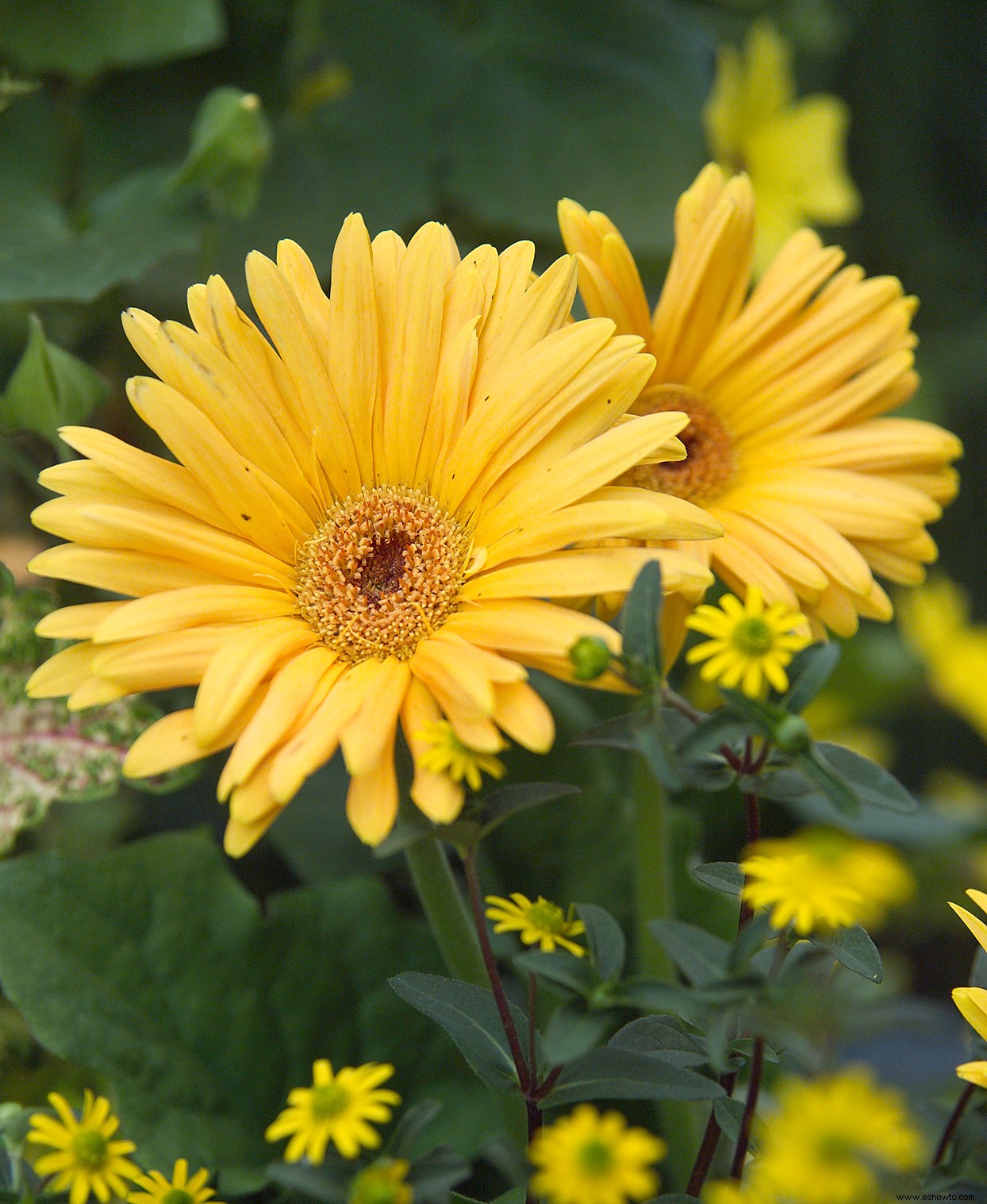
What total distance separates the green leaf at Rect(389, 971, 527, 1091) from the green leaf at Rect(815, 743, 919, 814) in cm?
11

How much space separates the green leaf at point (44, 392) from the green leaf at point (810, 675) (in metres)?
0.35

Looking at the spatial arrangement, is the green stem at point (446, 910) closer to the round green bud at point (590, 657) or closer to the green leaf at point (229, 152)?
the round green bud at point (590, 657)

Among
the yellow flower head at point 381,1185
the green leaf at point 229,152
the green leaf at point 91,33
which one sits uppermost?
the green leaf at point 91,33

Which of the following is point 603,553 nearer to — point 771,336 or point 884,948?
point 771,336

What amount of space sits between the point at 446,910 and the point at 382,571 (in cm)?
13

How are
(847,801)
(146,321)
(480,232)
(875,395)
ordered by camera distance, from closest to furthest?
(847,801), (146,321), (875,395), (480,232)

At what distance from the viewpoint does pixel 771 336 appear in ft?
1.68

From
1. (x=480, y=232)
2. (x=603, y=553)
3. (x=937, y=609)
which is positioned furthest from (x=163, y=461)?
(x=937, y=609)

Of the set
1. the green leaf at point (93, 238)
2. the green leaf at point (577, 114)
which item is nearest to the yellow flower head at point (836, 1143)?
the green leaf at point (93, 238)

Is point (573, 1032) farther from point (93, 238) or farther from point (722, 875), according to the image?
point (93, 238)

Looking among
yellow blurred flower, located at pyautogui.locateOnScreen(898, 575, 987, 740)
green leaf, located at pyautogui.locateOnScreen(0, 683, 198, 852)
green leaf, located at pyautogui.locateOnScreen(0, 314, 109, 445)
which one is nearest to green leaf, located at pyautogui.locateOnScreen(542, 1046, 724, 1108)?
green leaf, located at pyautogui.locateOnScreen(0, 683, 198, 852)

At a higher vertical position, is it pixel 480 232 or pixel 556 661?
pixel 480 232

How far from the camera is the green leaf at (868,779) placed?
12.2 inches

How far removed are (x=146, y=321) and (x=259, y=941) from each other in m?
0.28
